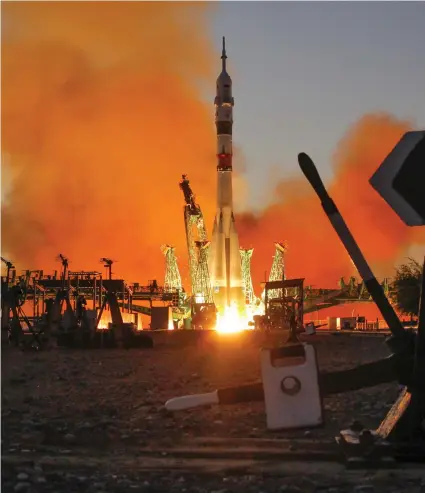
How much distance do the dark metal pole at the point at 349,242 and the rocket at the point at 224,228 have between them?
98907 mm

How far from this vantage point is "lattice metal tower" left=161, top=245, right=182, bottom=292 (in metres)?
133

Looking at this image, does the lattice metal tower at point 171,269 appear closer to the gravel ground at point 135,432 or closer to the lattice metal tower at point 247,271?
the lattice metal tower at point 247,271

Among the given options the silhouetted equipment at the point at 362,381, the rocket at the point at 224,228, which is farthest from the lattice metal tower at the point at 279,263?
the silhouetted equipment at the point at 362,381

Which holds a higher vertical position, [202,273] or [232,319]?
[202,273]

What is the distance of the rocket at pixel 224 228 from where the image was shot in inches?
4117

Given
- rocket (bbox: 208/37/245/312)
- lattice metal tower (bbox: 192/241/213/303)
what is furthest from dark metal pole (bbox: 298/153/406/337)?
lattice metal tower (bbox: 192/241/213/303)

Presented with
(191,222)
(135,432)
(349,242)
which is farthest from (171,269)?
(349,242)

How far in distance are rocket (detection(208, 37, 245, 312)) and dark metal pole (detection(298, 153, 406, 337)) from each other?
98.9 metres

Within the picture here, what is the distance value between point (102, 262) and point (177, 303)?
124 feet

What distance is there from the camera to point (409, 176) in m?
3.56

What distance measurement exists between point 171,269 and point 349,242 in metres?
130

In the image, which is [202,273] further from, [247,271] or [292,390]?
[292,390]

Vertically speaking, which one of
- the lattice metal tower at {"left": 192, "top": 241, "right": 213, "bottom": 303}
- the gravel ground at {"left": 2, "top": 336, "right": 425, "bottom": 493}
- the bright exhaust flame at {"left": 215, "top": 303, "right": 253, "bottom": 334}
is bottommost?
the gravel ground at {"left": 2, "top": 336, "right": 425, "bottom": 493}

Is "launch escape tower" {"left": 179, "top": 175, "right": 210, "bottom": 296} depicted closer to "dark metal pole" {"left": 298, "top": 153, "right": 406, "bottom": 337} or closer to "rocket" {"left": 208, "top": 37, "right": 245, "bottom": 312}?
"rocket" {"left": 208, "top": 37, "right": 245, "bottom": 312}
